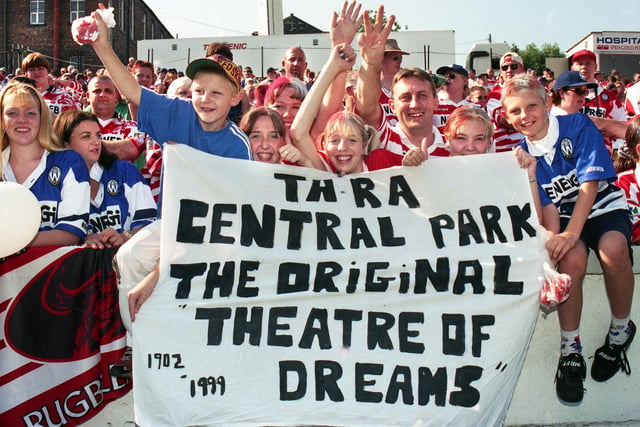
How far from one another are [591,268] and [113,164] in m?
3.08

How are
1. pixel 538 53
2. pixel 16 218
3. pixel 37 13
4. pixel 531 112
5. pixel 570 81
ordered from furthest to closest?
pixel 538 53 < pixel 37 13 < pixel 570 81 < pixel 531 112 < pixel 16 218

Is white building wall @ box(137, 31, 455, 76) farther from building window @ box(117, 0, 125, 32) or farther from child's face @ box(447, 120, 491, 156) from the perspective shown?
child's face @ box(447, 120, 491, 156)

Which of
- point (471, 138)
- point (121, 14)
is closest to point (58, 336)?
point (471, 138)

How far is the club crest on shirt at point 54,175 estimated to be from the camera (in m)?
3.69

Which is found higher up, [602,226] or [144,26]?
[144,26]

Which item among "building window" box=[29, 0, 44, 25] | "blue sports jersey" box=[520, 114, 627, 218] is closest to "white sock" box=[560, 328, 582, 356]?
"blue sports jersey" box=[520, 114, 627, 218]

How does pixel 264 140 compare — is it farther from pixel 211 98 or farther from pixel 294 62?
pixel 294 62

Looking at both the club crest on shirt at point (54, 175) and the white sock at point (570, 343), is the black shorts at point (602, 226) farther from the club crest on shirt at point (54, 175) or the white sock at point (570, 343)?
the club crest on shirt at point (54, 175)

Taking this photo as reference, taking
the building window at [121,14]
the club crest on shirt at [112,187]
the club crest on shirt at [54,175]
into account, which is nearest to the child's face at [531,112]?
the club crest on shirt at [112,187]

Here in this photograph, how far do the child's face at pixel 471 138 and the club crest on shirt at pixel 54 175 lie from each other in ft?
7.67

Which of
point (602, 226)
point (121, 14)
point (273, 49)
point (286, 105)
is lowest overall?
point (602, 226)

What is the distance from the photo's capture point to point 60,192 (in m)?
3.71

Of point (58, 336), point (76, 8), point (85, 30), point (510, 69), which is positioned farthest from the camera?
point (76, 8)

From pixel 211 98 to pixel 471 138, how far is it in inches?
60.4
